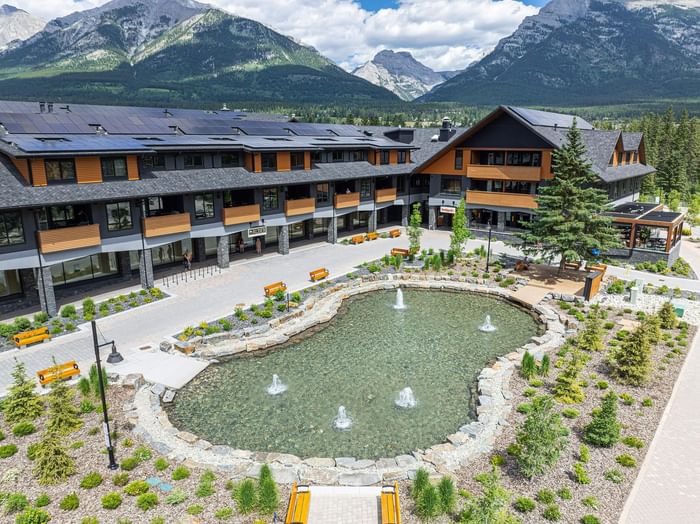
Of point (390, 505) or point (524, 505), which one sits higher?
point (390, 505)

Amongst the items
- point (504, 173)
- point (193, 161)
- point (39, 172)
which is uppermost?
point (193, 161)

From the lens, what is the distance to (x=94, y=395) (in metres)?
17.2

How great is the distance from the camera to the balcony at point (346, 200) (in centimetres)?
4103

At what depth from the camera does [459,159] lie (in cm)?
4534

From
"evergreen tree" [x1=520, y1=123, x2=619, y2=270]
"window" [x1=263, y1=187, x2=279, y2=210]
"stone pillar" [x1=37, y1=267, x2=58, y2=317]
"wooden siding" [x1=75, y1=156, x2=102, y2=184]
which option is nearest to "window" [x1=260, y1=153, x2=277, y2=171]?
"window" [x1=263, y1=187, x2=279, y2=210]

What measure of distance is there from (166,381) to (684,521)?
56.6ft

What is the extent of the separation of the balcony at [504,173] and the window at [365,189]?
9364 mm

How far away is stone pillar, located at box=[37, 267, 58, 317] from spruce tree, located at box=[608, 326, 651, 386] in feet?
88.2

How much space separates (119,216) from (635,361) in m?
27.3

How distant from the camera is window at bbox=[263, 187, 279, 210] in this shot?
3603cm

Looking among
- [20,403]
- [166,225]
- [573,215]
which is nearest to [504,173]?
[573,215]

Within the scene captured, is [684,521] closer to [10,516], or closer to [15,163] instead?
[10,516]

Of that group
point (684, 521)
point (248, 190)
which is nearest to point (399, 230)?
point (248, 190)

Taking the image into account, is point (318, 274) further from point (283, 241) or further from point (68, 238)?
point (68, 238)
